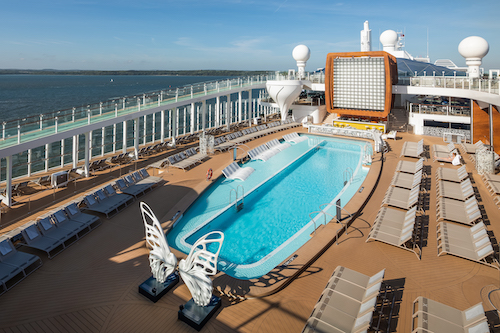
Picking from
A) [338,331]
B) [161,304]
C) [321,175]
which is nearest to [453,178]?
[321,175]

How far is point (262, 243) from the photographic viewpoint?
845 cm

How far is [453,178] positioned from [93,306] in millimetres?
12131

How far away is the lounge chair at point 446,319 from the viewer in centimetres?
460

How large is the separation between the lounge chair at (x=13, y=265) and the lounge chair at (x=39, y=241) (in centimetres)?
33

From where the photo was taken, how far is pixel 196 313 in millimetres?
5156

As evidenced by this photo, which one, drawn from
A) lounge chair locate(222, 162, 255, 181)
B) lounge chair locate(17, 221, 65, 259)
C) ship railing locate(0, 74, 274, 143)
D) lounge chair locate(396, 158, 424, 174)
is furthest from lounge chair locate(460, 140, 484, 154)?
lounge chair locate(17, 221, 65, 259)

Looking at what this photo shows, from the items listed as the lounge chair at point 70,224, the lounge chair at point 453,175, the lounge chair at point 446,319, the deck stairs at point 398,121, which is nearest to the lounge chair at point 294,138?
the deck stairs at point 398,121

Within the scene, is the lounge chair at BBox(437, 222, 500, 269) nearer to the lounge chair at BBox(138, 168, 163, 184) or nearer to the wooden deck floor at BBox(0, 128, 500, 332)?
the wooden deck floor at BBox(0, 128, 500, 332)

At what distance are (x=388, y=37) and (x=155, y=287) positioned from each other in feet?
114

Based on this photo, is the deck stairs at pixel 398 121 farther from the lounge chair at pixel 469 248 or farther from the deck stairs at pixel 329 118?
the lounge chair at pixel 469 248

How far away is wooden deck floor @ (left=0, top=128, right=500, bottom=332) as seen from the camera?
515 centimetres

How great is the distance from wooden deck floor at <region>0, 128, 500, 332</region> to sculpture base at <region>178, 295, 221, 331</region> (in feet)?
0.35

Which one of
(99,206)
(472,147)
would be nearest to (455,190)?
(472,147)

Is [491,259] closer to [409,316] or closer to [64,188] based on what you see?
[409,316]
